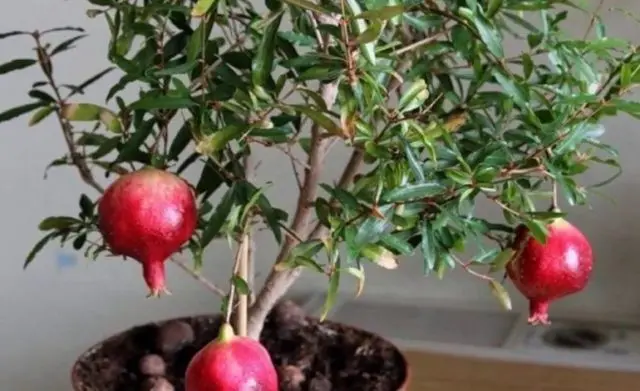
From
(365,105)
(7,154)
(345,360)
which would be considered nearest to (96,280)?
(7,154)

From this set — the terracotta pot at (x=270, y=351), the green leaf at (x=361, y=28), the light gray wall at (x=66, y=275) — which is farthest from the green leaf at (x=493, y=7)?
the light gray wall at (x=66, y=275)

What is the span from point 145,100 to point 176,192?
73 mm

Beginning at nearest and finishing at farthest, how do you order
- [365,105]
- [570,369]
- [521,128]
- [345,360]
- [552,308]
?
[365,105] < [521,128] < [345,360] < [570,369] < [552,308]

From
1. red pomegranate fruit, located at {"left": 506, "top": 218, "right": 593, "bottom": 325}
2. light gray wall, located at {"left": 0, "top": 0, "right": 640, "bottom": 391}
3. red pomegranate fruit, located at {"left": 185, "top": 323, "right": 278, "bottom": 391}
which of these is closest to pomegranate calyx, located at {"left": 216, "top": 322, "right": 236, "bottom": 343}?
red pomegranate fruit, located at {"left": 185, "top": 323, "right": 278, "bottom": 391}

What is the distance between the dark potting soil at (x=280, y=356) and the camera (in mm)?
871

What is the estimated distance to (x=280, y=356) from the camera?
3.09 feet

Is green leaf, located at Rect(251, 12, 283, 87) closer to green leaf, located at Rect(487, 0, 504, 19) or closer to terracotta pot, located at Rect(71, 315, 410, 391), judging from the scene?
green leaf, located at Rect(487, 0, 504, 19)

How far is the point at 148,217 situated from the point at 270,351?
0.35 m

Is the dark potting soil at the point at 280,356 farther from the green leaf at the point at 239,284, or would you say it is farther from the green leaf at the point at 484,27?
the green leaf at the point at 484,27

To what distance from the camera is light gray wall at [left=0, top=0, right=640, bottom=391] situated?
1.35 m

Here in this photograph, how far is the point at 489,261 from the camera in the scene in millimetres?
765

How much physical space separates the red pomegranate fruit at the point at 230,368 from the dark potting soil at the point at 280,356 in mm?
187

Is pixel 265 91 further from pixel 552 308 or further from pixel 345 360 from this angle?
pixel 552 308

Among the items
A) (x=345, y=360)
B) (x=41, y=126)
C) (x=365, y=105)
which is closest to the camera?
(x=365, y=105)
